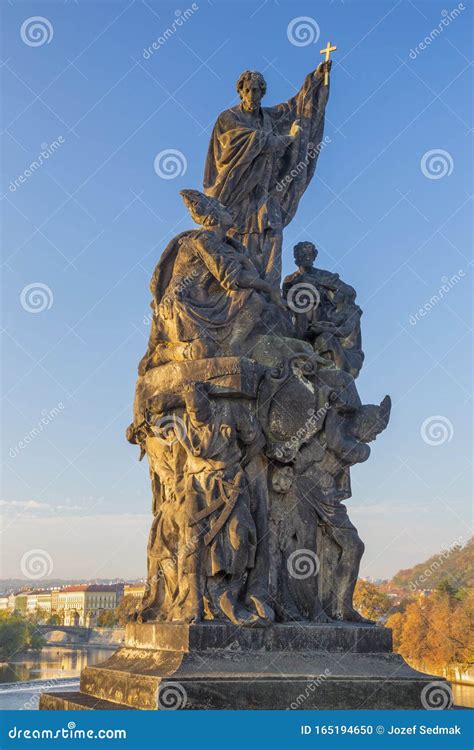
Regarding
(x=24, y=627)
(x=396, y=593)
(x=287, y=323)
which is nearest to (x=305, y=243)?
(x=287, y=323)

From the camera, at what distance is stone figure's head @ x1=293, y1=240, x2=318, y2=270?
10.8 m

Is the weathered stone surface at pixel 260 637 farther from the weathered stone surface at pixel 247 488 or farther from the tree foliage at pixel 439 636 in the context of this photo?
the tree foliage at pixel 439 636

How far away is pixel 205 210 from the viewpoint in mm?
9734

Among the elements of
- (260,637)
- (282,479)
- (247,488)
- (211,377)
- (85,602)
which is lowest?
(85,602)

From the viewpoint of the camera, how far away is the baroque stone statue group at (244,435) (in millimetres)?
8477

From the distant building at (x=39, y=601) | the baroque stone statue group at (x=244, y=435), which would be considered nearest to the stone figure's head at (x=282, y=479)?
the baroque stone statue group at (x=244, y=435)

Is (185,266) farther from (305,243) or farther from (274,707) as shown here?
(274,707)

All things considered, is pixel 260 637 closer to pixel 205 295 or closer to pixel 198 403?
pixel 198 403

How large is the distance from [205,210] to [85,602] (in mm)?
78742

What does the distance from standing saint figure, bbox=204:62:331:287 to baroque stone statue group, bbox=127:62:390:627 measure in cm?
36

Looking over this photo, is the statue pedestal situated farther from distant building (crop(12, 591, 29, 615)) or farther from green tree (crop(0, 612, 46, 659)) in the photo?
distant building (crop(12, 591, 29, 615))

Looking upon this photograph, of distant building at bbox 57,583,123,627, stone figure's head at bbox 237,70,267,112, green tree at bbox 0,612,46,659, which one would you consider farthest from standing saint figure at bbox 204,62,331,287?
distant building at bbox 57,583,123,627

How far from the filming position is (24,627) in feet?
184

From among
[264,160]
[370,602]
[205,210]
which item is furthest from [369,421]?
[370,602]
